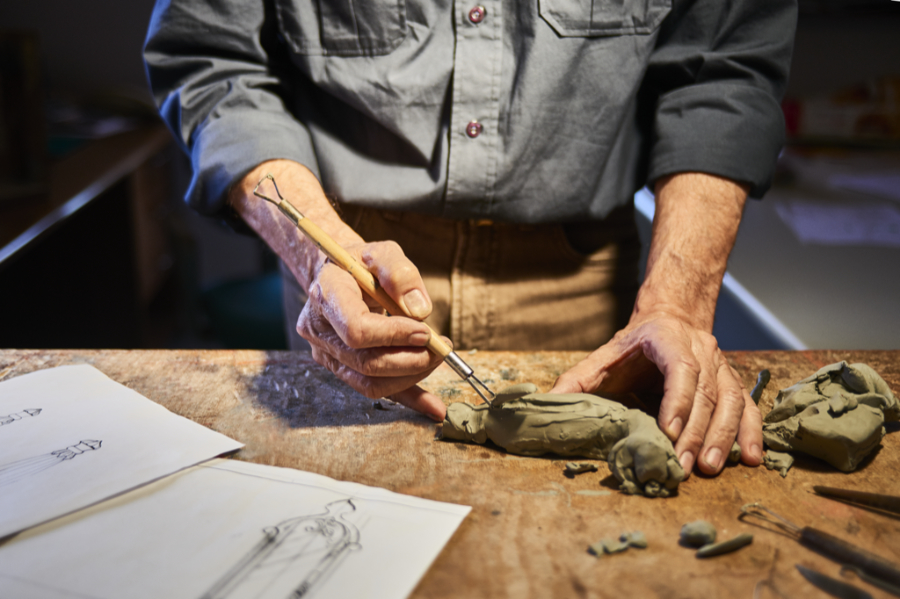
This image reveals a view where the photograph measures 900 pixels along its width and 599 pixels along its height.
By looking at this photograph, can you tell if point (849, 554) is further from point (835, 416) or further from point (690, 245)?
point (690, 245)

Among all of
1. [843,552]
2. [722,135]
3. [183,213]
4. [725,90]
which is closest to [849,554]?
[843,552]

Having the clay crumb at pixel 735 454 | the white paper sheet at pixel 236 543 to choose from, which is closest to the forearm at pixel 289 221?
the white paper sheet at pixel 236 543

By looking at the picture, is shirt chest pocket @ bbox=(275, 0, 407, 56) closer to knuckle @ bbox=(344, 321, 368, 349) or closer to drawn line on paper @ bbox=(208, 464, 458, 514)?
knuckle @ bbox=(344, 321, 368, 349)

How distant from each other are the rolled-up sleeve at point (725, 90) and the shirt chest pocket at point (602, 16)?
0.08 metres

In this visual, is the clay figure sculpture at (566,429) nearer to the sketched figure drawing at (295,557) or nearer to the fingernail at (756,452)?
the fingernail at (756,452)

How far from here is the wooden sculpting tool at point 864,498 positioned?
0.77m

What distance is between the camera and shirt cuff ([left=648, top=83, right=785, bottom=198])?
1.25 m

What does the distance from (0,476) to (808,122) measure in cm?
410

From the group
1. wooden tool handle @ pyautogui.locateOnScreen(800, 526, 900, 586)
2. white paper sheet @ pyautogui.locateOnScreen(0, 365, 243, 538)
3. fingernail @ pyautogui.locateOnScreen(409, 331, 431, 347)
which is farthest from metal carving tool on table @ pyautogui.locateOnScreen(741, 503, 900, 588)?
white paper sheet @ pyautogui.locateOnScreen(0, 365, 243, 538)

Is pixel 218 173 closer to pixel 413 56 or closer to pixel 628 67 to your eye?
pixel 413 56

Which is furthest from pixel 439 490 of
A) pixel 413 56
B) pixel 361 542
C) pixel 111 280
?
pixel 111 280

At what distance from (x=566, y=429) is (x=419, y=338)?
25cm

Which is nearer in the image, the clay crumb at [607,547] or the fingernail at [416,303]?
the clay crumb at [607,547]

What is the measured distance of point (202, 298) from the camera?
9.79 feet
